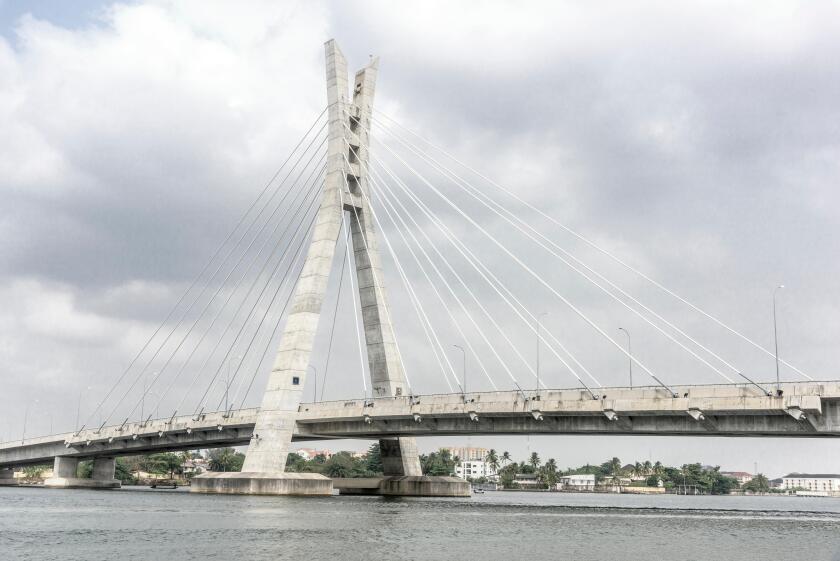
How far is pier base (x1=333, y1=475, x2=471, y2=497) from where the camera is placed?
223ft

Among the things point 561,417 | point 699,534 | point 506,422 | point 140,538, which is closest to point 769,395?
point 699,534

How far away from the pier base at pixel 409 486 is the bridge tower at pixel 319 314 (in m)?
0.97

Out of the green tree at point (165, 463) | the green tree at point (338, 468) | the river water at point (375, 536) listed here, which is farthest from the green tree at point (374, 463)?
the river water at point (375, 536)

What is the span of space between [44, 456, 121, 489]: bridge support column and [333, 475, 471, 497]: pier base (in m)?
33.9

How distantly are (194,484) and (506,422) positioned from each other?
83.7ft

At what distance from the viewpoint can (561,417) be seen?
51469 mm

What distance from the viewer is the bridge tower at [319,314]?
6088 centimetres

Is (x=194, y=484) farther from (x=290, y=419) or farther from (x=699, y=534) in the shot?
(x=699, y=534)

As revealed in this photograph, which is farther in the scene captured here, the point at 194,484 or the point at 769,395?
the point at 194,484

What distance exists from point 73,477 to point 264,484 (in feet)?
145

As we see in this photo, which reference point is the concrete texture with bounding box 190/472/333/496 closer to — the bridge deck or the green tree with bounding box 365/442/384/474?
the bridge deck

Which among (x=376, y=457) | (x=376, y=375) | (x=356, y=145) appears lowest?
(x=376, y=457)

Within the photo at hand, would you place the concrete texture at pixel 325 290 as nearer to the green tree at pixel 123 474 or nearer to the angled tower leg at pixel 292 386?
the angled tower leg at pixel 292 386

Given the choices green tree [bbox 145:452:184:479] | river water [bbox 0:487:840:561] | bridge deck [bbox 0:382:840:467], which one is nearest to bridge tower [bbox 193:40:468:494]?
bridge deck [bbox 0:382:840:467]
